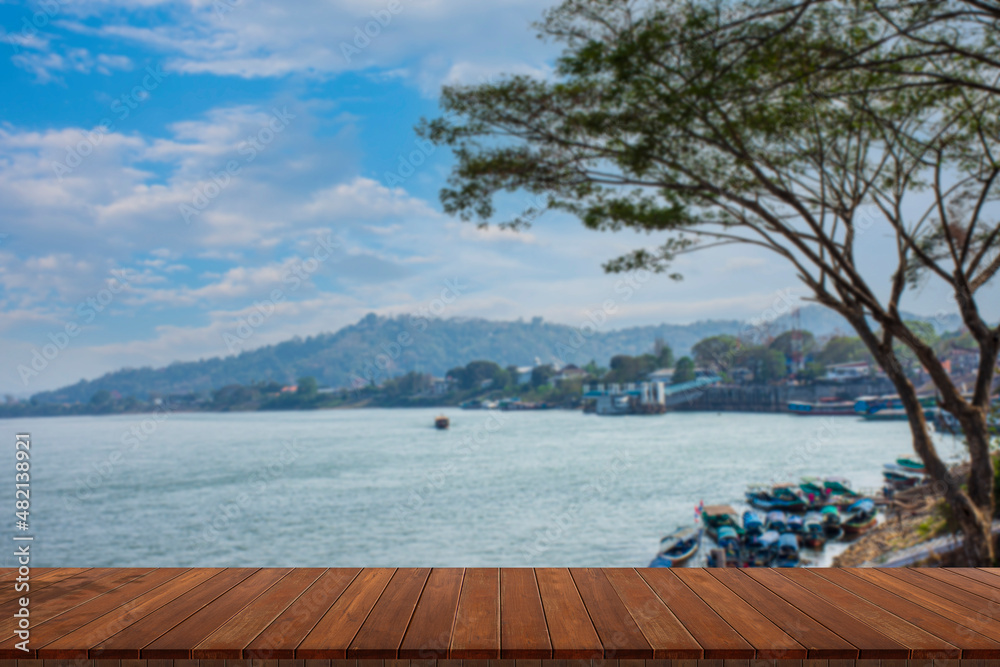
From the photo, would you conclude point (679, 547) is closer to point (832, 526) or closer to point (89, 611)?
point (832, 526)

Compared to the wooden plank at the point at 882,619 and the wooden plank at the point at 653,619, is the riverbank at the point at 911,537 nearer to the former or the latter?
the wooden plank at the point at 882,619

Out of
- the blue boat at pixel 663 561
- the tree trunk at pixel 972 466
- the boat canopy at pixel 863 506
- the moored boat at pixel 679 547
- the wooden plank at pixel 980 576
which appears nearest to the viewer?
the wooden plank at pixel 980 576

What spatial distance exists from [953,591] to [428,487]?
26.8 m

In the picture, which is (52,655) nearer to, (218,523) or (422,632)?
(422,632)

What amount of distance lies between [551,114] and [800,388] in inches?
1637

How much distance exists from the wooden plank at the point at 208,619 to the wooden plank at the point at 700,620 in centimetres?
119

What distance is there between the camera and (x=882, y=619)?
5.73ft

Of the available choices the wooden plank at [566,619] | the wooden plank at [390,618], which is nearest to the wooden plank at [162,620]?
the wooden plank at [390,618]

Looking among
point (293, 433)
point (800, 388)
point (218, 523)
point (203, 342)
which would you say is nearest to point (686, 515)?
point (218, 523)

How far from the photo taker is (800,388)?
1679 inches

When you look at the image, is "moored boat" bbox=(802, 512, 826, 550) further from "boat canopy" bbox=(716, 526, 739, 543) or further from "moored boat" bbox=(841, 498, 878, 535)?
"boat canopy" bbox=(716, 526, 739, 543)

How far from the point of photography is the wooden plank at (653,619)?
1531 millimetres

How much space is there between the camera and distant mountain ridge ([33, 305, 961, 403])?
152 ft

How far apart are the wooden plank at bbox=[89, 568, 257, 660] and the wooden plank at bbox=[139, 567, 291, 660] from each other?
19mm
